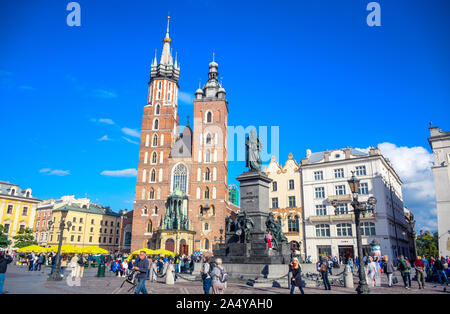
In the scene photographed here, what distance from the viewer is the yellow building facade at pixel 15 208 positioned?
50750mm

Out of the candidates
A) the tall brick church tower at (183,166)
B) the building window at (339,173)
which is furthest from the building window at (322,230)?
the tall brick church tower at (183,166)

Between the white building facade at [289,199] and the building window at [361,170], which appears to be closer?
the building window at [361,170]

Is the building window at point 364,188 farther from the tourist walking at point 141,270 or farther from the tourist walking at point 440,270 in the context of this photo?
the tourist walking at point 141,270

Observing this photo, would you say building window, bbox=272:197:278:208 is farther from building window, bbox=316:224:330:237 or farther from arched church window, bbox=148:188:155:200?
arched church window, bbox=148:188:155:200

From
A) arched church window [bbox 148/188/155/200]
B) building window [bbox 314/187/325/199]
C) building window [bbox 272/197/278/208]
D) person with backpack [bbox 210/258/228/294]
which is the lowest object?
person with backpack [bbox 210/258/228/294]

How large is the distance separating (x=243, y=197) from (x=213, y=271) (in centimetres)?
954

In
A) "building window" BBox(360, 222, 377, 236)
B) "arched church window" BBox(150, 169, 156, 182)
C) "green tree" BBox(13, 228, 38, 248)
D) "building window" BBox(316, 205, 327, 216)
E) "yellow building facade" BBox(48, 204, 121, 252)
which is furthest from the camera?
"yellow building facade" BBox(48, 204, 121, 252)

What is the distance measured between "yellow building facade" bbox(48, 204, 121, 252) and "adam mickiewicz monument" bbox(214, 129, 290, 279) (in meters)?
54.2

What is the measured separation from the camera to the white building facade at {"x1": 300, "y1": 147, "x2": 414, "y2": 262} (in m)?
35.3

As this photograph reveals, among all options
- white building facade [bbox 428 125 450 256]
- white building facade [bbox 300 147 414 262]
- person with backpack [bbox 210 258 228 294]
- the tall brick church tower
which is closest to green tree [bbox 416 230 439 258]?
white building facade [bbox 300 147 414 262]

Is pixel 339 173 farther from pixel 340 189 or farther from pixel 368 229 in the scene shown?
pixel 368 229

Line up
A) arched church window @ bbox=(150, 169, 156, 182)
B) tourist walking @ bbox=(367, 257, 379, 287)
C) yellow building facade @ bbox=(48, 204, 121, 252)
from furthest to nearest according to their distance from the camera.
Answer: yellow building facade @ bbox=(48, 204, 121, 252), arched church window @ bbox=(150, 169, 156, 182), tourist walking @ bbox=(367, 257, 379, 287)

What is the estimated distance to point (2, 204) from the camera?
50.7m

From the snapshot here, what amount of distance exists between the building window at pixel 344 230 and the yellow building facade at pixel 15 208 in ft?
159
